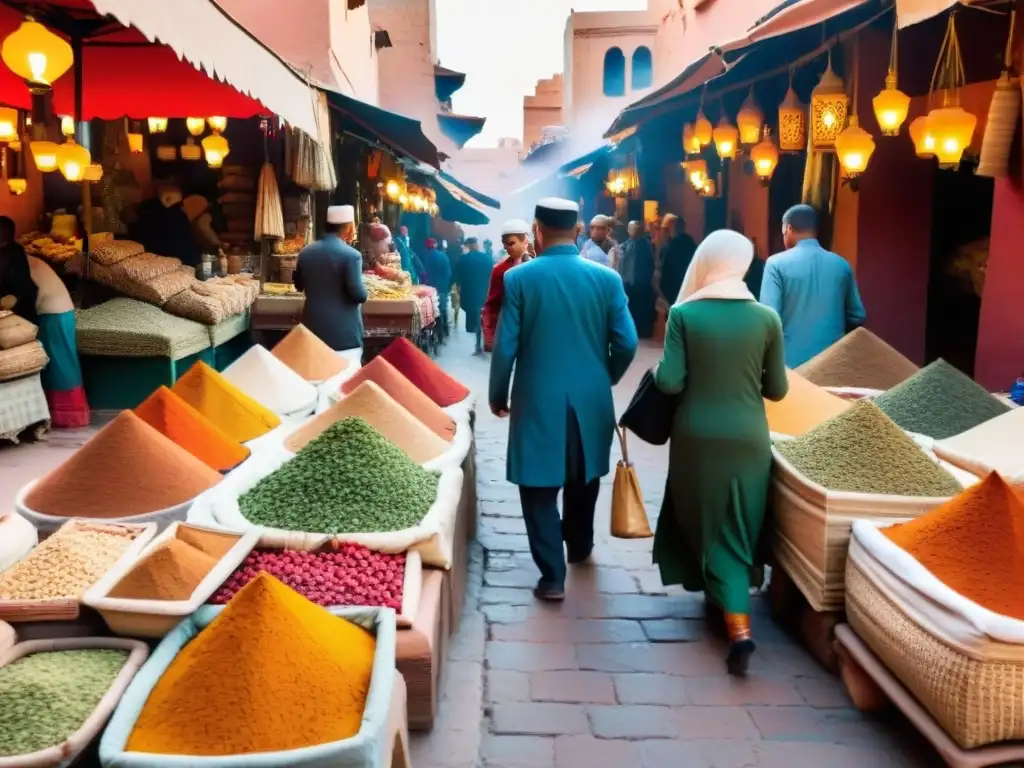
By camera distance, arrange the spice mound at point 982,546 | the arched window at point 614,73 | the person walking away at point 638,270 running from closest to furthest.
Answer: the spice mound at point 982,546 < the person walking away at point 638,270 < the arched window at point 614,73

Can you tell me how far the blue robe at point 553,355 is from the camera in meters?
3.96

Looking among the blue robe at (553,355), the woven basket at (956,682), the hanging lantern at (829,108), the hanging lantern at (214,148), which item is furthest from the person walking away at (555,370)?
the hanging lantern at (214,148)

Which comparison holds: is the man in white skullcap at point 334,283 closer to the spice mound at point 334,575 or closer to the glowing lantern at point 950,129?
the glowing lantern at point 950,129

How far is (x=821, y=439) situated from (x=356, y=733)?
2.13m

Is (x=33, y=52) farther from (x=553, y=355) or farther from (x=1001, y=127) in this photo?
(x=1001, y=127)

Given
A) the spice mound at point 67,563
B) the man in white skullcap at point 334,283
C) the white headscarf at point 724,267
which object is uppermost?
the white headscarf at point 724,267

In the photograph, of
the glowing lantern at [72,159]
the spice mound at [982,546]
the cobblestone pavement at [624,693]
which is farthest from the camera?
the glowing lantern at [72,159]

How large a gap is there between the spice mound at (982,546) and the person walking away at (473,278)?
11.5 meters

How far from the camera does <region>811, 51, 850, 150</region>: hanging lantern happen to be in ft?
20.8

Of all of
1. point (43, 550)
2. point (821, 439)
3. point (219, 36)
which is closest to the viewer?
point (43, 550)

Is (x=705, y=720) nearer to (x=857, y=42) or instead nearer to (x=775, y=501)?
(x=775, y=501)

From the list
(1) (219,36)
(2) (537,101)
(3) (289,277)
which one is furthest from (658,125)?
(2) (537,101)

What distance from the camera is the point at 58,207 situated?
1053 cm

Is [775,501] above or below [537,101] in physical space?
below
